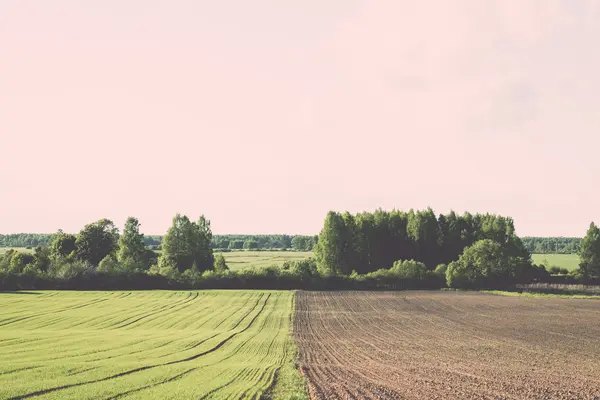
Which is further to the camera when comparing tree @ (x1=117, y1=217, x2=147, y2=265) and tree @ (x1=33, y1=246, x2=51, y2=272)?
tree @ (x1=117, y1=217, x2=147, y2=265)

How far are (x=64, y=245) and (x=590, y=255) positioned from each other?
129873 mm

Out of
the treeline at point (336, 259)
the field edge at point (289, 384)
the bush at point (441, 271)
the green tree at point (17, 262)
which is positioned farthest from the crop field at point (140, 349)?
the bush at point (441, 271)

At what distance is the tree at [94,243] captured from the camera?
447ft

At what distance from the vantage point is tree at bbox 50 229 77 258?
138000mm

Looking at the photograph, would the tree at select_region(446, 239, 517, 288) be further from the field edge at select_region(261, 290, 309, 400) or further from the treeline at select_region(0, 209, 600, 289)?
the field edge at select_region(261, 290, 309, 400)

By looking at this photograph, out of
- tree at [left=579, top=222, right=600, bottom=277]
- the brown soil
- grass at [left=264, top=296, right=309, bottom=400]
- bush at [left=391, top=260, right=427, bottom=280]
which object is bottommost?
the brown soil

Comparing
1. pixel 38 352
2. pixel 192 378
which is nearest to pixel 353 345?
pixel 192 378

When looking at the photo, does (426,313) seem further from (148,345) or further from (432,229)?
(432,229)

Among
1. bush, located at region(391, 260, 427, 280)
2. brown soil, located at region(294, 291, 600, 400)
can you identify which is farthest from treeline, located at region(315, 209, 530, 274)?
brown soil, located at region(294, 291, 600, 400)

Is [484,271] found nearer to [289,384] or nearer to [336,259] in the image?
[336,259]

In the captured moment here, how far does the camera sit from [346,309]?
7200cm

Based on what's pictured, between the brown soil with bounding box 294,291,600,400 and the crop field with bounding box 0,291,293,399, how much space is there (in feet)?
10.6

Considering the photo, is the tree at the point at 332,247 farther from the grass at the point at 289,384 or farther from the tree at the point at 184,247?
the grass at the point at 289,384

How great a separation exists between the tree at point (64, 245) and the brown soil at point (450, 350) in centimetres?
8463
